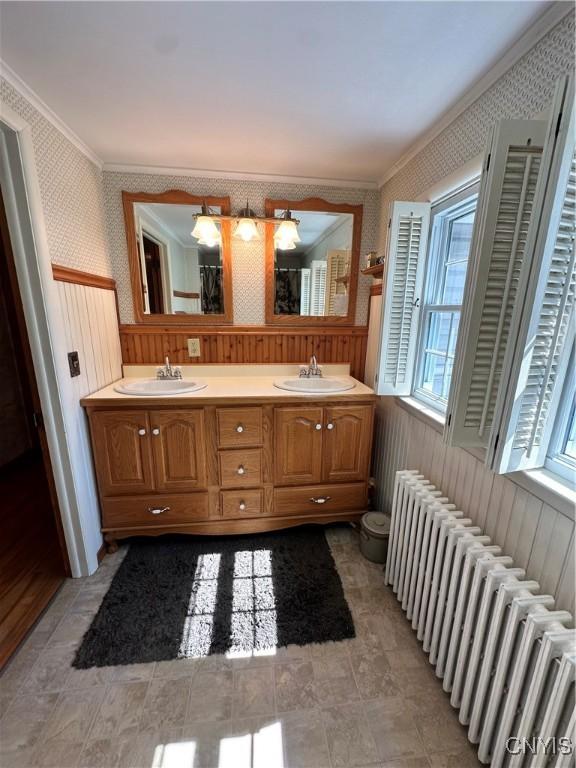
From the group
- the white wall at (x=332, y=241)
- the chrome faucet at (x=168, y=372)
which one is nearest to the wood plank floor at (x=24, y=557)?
the chrome faucet at (x=168, y=372)

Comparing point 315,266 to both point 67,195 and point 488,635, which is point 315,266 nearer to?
point 67,195

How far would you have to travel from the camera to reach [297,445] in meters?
1.84

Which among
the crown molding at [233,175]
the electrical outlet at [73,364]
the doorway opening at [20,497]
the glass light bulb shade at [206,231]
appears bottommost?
the doorway opening at [20,497]

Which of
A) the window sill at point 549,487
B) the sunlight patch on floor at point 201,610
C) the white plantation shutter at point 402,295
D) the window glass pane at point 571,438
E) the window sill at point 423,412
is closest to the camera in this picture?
the window sill at point 549,487

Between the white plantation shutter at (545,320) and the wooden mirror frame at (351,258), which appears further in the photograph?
the wooden mirror frame at (351,258)

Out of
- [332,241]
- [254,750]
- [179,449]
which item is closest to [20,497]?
[179,449]

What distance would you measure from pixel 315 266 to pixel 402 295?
74cm

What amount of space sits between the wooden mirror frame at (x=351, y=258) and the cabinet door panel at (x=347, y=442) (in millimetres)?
723

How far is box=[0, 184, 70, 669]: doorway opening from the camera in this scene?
138 centimetres

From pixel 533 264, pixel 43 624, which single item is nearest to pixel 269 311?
pixel 533 264

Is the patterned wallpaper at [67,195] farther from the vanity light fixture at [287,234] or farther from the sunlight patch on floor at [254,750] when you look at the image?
the sunlight patch on floor at [254,750]

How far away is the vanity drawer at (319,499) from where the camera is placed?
1906 mm

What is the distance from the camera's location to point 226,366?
223 cm

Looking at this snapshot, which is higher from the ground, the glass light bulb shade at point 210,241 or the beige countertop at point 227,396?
the glass light bulb shade at point 210,241
